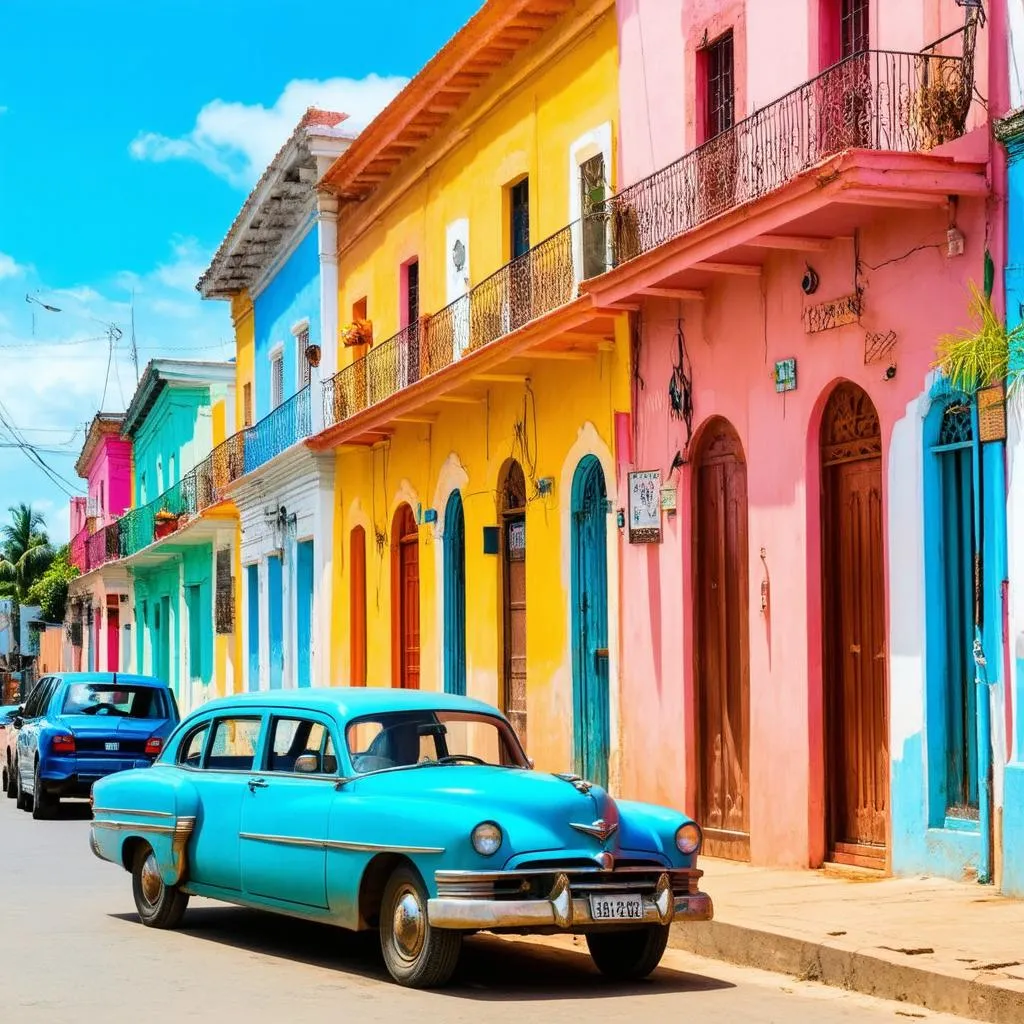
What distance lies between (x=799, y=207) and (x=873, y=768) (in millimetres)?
3701

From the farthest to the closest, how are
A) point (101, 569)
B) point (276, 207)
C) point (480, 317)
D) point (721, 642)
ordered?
point (101, 569)
point (276, 207)
point (480, 317)
point (721, 642)

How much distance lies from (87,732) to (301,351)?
9.41 meters

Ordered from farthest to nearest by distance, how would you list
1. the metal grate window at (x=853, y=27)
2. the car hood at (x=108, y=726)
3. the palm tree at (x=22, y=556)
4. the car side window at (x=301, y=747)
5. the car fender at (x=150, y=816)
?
the palm tree at (x=22, y=556)
the car hood at (x=108, y=726)
the metal grate window at (x=853, y=27)
the car fender at (x=150, y=816)
the car side window at (x=301, y=747)

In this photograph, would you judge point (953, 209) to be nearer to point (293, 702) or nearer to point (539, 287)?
point (293, 702)

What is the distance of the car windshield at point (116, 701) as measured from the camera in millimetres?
19938

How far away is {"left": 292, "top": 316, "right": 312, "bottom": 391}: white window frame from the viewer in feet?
88.9

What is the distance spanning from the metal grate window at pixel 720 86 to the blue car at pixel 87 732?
8784 millimetres

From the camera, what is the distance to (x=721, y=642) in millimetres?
14297

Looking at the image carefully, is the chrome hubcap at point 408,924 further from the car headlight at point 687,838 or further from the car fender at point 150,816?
the car fender at point 150,816

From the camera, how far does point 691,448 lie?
14.7 metres

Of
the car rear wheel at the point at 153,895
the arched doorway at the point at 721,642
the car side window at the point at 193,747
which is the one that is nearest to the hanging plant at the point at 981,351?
the arched doorway at the point at 721,642

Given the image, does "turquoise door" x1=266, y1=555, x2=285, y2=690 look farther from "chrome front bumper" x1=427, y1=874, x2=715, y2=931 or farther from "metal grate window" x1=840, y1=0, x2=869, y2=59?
"chrome front bumper" x1=427, y1=874, x2=715, y2=931

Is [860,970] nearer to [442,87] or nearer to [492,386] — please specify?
[492,386]

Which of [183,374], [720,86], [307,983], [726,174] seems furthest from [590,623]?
[183,374]
